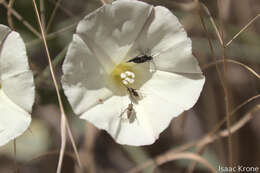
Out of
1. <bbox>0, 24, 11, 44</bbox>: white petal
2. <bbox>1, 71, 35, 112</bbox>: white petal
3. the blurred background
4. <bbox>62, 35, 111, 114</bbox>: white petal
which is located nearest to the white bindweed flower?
<bbox>62, 35, 111, 114</bbox>: white petal

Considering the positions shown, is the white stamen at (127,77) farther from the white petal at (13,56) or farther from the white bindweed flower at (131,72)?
the white petal at (13,56)

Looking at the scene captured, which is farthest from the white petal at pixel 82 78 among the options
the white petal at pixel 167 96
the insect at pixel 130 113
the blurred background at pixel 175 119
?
the blurred background at pixel 175 119

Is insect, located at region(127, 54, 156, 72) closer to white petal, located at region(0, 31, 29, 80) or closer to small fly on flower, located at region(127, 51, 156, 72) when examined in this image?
small fly on flower, located at region(127, 51, 156, 72)

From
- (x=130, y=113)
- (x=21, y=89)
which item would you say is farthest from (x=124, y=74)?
(x=21, y=89)

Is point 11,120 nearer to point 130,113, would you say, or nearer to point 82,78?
point 82,78

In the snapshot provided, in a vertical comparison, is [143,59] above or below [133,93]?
above

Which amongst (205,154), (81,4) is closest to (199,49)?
(205,154)
